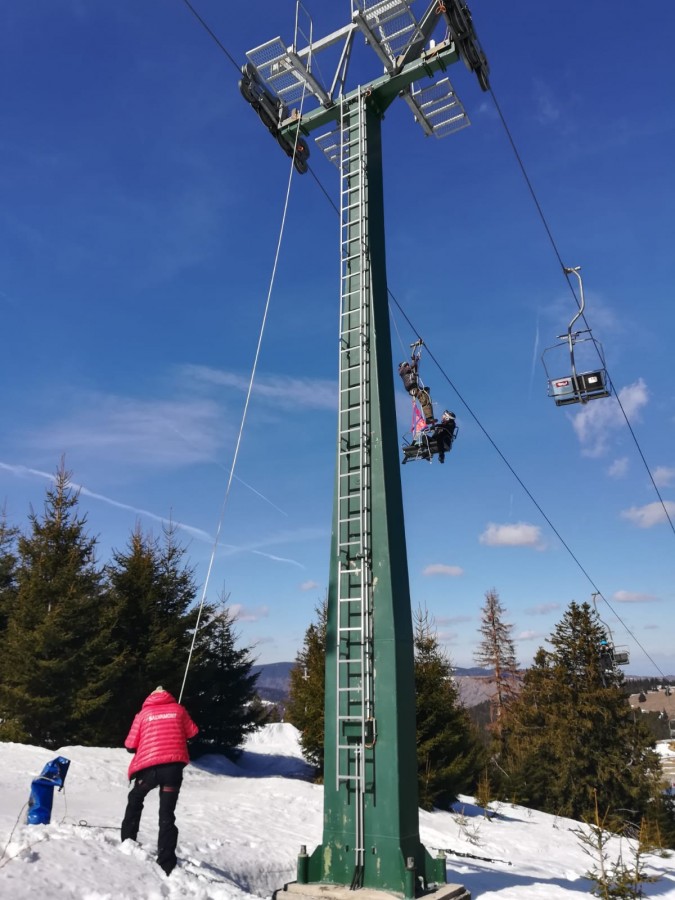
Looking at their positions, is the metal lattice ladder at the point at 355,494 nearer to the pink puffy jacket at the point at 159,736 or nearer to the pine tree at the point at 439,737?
the pink puffy jacket at the point at 159,736

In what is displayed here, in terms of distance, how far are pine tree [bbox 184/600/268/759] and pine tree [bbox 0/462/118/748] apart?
3355mm

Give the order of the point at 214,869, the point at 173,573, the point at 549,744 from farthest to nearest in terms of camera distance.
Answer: the point at 549,744 → the point at 173,573 → the point at 214,869

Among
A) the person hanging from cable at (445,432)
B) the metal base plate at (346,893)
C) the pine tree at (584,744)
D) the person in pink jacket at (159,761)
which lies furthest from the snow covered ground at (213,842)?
the person hanging from cable at (445,432)

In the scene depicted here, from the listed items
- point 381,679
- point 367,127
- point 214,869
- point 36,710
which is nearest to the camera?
point 214,869

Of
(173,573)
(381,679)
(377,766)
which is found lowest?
(377,766)

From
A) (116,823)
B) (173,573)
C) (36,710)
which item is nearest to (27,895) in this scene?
(116,823)

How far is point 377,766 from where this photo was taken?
30.7 feet

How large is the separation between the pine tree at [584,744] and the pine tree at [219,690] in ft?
42.5

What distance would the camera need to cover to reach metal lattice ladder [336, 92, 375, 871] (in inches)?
377

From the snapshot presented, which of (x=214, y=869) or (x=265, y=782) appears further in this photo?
(x=265, y=782)

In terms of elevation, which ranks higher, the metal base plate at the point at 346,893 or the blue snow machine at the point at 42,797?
the blue snow machine at the point at 42,797

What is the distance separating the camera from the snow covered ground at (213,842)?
6578 millimetres

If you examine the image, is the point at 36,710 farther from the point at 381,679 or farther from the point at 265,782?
the point at 381,679

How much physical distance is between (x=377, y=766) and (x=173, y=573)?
1579 cm
